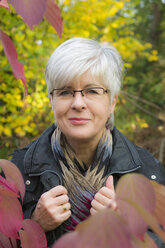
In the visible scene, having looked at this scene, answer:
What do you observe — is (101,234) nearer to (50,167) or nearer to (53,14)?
(53,14)

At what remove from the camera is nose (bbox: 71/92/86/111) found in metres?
1.33

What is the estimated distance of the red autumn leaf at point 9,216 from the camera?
20.4 inches

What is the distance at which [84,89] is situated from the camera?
135 cm

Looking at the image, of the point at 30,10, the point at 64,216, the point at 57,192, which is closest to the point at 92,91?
the point at 57,192

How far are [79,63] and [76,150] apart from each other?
22.3 inches

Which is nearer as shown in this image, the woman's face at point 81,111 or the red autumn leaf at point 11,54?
the red autumn leaf at point 11,54

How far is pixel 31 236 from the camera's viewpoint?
60cm

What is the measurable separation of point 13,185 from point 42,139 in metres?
1.14

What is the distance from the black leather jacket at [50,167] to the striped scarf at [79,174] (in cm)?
5

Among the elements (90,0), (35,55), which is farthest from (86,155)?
(90,0)

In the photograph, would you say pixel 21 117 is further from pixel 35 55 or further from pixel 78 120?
pixel 78 120

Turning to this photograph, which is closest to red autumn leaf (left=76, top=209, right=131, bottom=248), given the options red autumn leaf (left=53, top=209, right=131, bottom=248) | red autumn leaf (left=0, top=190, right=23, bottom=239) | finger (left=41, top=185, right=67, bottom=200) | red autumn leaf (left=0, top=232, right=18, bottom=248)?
red autumn leaf (left=53, top=209, right=131, bottom=248)

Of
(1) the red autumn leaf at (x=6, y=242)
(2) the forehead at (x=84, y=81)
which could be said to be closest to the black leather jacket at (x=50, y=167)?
(2) the forehead at (x=84, y=81)

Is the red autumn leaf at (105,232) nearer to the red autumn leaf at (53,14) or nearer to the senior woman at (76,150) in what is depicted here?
the red autumn leaf at (53,14)
